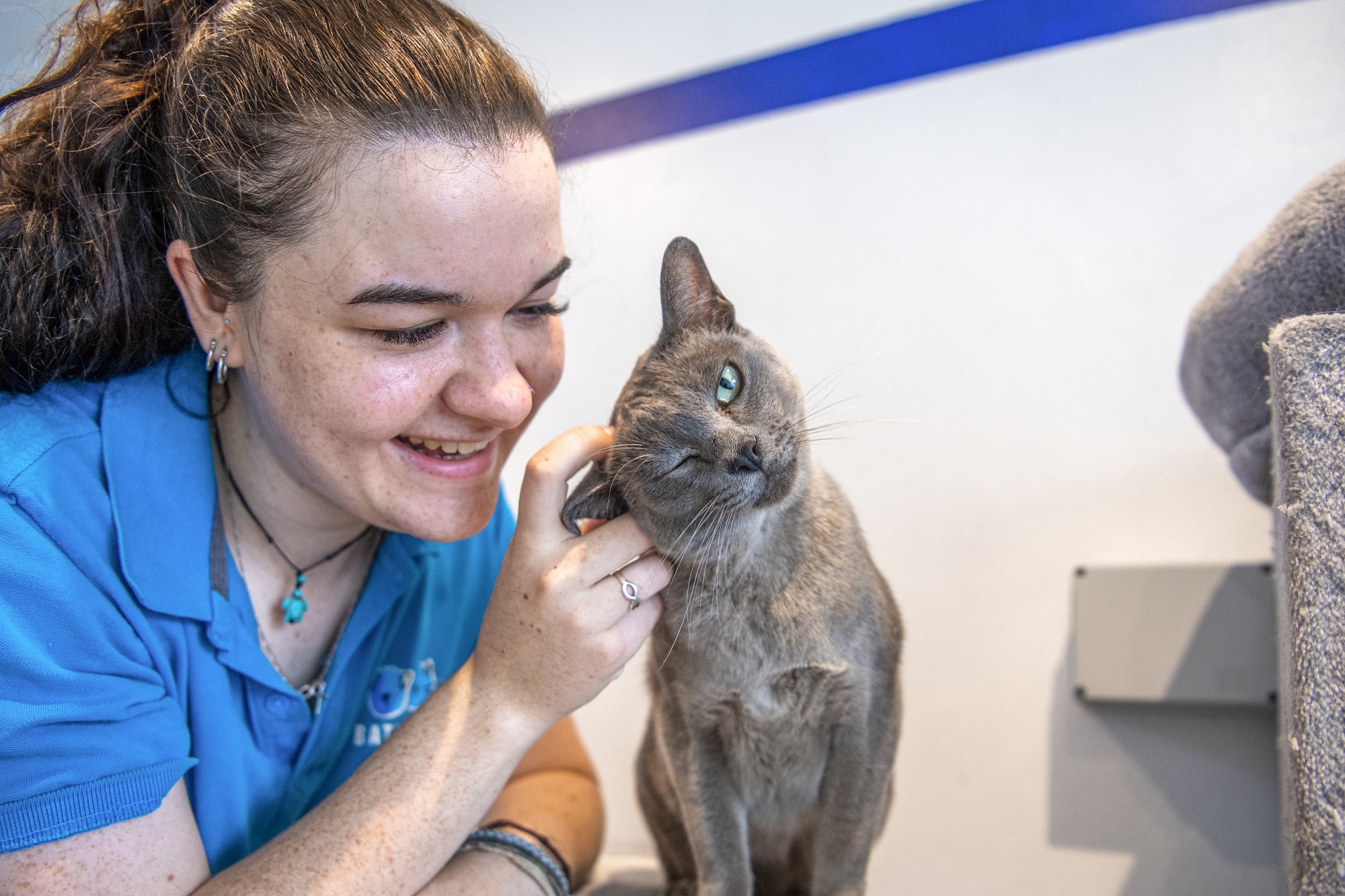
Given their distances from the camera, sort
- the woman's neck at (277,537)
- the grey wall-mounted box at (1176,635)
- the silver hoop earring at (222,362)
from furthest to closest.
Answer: the grey wall-mounted box at (1176,635) < the woman's neck at (277,537) < the silver hoop earring at (222,362)

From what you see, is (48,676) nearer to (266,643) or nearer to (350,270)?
(266,643)

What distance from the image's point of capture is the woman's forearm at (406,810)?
0.88 m

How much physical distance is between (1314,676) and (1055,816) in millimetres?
1149

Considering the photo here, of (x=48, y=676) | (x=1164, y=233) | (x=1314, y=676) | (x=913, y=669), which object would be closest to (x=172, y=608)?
(x=48, y=676)

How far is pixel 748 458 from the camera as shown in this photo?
36.6 inches

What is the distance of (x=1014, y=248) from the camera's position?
5.45 ft

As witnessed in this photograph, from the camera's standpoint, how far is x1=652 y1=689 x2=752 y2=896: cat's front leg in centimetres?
103

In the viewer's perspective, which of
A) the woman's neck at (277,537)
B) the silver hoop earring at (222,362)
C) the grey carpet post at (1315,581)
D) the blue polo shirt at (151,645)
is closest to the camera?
the grey carpet post at (1315,581)

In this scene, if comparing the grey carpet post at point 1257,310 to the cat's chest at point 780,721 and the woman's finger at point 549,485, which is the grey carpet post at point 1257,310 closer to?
the cat's chest at point 780,721

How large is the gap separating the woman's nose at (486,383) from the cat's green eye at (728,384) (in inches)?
8.7

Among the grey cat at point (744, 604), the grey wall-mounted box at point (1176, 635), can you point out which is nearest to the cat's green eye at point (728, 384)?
the grey cat at point (744, 604)

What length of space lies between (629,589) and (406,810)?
0.33 m

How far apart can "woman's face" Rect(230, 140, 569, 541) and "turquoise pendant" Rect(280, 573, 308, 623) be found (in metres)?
0.19

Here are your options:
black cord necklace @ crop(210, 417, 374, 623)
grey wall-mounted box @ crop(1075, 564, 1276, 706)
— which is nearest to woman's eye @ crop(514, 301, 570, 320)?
black cord necklace @ crop(210, 417, 374, 623)
